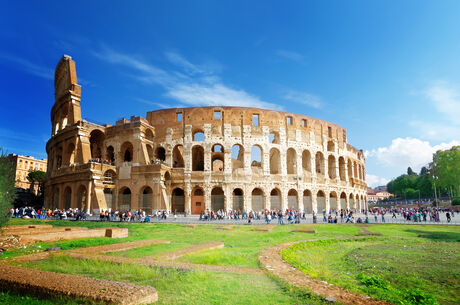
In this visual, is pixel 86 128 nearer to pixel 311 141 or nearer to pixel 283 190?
pixel 283 190

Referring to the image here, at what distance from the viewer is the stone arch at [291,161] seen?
1384 inches

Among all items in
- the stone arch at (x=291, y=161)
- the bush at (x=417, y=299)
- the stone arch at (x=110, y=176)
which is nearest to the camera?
the bush at (x=417, y=299)

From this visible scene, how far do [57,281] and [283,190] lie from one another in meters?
30.1

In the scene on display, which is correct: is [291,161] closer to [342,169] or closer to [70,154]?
[342,169]

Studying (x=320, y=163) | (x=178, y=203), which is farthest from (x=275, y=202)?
(x=178, y=203)

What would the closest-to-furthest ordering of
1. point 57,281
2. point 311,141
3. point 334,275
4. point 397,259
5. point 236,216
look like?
1. point 57,281
2. point 334,275
3. point 397,259
4. point 236,216
5. point 311,141

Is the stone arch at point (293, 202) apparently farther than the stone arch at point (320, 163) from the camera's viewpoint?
No

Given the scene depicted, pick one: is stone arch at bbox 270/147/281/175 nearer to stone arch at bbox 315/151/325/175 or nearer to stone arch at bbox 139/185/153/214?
stone arch at bbox 315/151/325/175

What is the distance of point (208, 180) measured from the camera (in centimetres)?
3177

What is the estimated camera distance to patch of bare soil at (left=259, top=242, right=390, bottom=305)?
4468 millimetres

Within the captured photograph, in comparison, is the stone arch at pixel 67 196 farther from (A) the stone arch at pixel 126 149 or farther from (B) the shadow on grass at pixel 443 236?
(B) the shadow on grass at pixel 443 236

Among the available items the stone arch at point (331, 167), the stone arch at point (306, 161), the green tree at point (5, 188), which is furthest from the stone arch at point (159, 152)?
the stone arch at point (331, 167)

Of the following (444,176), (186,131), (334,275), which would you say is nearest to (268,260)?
(334,275)

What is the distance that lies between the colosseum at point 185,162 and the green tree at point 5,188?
608 inches
